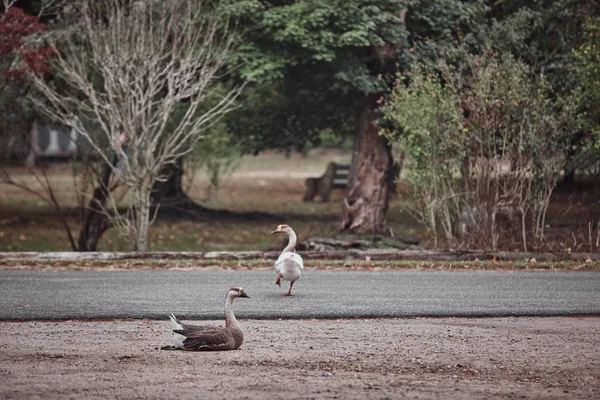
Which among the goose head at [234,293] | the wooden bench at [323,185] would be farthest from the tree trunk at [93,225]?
the wooden bench at [323,185]

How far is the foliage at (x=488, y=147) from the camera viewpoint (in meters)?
17.3

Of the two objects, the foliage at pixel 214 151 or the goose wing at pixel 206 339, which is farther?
the foliage at pixel 214 151

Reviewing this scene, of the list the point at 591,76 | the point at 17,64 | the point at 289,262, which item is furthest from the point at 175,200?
the point at 289,262

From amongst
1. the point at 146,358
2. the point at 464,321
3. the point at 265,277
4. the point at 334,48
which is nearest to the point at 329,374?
the point at 146,358

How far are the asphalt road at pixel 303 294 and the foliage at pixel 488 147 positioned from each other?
7.96 feet

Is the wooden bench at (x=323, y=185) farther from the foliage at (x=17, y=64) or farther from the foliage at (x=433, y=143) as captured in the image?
the foliage at (x=433, y=143)

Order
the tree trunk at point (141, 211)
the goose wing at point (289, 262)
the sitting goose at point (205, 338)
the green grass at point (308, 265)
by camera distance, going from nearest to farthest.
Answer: the sitting goose at point (205, 338), the goose wing at point (289, 262), the green grass at point (308, 265), the tree trunk at point (141, 211)

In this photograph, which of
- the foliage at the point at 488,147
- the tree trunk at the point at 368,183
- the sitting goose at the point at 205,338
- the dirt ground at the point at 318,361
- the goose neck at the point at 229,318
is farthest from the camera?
the tree trunk at the point at 368,183

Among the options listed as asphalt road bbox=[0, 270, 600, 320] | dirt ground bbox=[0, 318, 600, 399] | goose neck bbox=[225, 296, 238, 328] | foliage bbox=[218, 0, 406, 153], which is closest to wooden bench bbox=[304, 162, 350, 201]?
foliage bbox=[218, 0, 406, 153]

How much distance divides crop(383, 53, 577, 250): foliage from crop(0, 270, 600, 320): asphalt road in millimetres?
2426

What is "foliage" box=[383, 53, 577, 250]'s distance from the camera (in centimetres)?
1730

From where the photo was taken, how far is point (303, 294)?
42.1ft

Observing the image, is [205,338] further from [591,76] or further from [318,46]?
[318,46]

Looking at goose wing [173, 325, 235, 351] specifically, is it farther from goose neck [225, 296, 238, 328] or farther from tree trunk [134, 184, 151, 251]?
tree trunk [134, 184, 151, 251]
